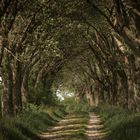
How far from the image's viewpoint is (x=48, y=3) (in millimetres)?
24891

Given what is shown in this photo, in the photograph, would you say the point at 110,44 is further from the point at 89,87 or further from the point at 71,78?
the point at 71,78

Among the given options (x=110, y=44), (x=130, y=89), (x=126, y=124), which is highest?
(x=110, y=44)

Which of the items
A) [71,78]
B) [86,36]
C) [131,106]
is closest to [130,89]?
[131,106]

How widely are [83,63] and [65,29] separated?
107ft

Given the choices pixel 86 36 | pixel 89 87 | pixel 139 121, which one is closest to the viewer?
pixel 139 121

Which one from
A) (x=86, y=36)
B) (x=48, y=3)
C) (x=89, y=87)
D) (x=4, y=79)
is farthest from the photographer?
(x=89, y=87)

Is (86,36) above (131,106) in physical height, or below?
above

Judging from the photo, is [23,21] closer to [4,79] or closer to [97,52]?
[4,79]

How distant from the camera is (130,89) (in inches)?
1211

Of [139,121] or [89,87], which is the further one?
[89,87]

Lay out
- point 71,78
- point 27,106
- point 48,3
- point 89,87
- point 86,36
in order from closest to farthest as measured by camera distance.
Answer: point 48,3, point 27,106, point 86,36, point 89,87, point 71,78

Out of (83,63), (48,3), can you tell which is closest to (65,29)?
(48,3)

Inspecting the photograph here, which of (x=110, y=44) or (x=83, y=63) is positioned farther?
(x=83, y=63)

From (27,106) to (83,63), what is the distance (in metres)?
28.8
